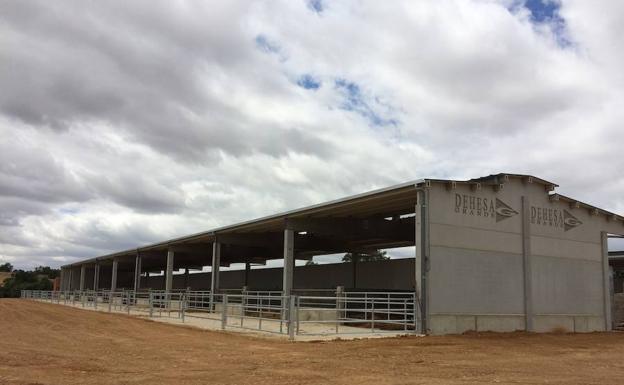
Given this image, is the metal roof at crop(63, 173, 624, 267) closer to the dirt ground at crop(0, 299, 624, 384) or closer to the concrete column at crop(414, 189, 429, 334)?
the concrete column at crop(414, 189, 429, 334)

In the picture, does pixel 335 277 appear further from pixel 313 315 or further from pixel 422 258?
pixel 422 258

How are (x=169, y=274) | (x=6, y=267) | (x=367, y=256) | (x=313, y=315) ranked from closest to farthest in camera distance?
(x=313, y=315), (x=169, y=274), (x=367, y=256), (x=6, y=267)

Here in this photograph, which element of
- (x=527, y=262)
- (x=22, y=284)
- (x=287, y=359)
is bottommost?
(x=287, y=359)

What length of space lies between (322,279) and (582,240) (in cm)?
1811

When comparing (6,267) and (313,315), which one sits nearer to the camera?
(313,315)

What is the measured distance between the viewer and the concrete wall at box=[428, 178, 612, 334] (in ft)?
70.6

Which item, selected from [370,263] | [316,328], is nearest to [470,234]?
[316,328]

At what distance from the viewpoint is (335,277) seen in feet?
127

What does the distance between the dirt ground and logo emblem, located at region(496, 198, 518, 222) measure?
5.23m

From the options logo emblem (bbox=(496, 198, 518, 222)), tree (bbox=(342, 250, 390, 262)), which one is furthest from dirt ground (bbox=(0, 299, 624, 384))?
tree (bbox=(342, 250, 390, 262))

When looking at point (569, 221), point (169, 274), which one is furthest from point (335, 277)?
point (569, 221)

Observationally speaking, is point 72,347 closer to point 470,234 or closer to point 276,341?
point 276,341

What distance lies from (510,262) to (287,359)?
44.4ft

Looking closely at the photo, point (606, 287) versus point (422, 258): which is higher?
point (422, 258)
